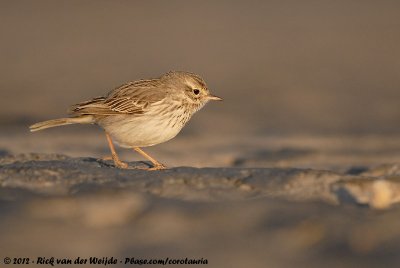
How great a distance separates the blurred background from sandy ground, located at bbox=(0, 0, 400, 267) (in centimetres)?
9

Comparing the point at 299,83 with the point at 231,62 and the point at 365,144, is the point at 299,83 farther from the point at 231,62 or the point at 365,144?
the point at 365,144

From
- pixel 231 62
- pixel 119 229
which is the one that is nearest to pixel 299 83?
pixel 231 62

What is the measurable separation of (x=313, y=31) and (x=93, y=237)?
28545mm

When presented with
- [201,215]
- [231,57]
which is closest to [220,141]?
[201,215]

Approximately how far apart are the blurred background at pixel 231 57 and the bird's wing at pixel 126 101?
564 centimetres

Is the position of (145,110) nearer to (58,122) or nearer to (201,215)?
(58,122)

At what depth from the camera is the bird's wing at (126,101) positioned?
11.0 m

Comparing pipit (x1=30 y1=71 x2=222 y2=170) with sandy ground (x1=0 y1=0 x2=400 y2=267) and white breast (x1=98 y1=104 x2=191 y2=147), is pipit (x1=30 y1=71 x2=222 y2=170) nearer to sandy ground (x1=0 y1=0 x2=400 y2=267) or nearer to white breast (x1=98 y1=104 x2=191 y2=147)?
white breast (x1=98 y1=104 x2=191 y2=147)

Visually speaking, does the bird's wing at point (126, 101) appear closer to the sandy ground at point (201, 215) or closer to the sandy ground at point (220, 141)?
the sandy ground at point (220, 141)

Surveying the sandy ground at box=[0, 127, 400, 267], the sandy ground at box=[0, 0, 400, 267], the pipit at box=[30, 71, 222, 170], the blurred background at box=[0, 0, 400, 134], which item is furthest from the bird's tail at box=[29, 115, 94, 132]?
the blurred background at box=[0, 0, 400, 134]

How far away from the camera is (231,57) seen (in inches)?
1119

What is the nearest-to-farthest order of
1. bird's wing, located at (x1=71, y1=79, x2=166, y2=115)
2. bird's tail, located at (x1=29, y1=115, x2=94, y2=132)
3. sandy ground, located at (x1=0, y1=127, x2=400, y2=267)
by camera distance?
sandy ground, located at (x1=0, y1=127, x2=400, y2=267) → bird's wing, located at (x1=71, y1=79, x2=166, y2=115) → bird's tail, located at (x1=29, y1=115, x2=94, y2=132)

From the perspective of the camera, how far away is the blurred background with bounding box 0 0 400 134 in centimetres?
1914

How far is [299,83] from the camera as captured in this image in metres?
23.4
